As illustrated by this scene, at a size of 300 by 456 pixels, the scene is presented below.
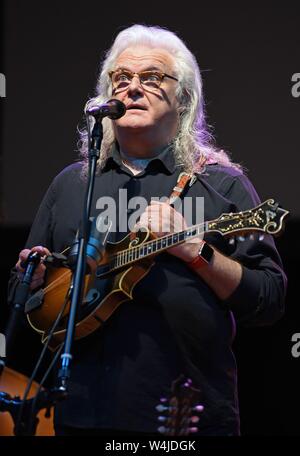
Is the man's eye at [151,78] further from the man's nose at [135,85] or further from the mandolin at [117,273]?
the mandolin at [117,273]

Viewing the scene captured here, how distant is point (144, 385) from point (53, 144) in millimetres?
1932

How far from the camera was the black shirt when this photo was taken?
275 cm

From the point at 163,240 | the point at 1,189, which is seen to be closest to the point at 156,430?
the point at 163,240

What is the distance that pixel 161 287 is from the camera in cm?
285

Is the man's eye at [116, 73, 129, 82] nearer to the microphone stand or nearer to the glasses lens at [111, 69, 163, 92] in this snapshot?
the glasses lens at [111, 69, 163, 92]

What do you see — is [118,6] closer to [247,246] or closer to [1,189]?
[1,189]

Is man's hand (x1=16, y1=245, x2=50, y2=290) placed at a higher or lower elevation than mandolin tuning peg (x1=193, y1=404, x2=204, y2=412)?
higher

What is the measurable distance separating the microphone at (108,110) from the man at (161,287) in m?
0.26

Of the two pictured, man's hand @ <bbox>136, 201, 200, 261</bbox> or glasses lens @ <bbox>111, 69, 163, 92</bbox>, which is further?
glasses lens @ <bbox>111, 69, 163, 92</bbox>

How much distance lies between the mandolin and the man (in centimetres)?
4

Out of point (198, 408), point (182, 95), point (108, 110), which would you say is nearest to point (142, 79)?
point (182, 95)

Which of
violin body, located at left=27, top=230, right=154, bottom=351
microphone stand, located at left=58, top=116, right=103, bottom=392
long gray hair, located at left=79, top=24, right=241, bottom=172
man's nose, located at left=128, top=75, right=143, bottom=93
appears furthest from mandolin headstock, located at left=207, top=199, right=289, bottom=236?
man's nose, located at left=128, top=75, right=143, bottom=93

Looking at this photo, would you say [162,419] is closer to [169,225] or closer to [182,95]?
[169,225]
